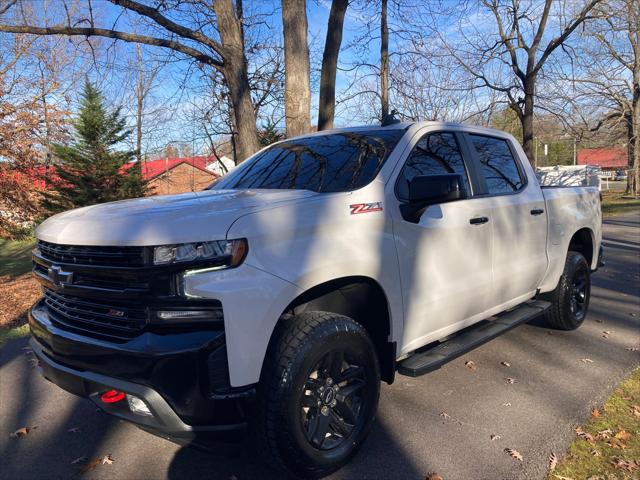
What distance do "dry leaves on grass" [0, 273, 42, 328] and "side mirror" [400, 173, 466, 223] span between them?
505 centimetres

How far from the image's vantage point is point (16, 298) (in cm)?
950

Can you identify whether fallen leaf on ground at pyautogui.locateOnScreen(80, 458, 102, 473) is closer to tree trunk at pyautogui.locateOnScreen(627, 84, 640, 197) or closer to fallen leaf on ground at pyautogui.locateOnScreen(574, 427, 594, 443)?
fallen leaf on ground at pyautogui.locateOnScreen(574, 427, 594, 443)

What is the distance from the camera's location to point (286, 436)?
2465 millimetres

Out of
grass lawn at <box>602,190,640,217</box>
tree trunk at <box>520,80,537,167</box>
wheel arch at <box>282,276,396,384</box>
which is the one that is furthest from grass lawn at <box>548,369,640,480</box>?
grass lawn at <box>602,190,640,217</box>

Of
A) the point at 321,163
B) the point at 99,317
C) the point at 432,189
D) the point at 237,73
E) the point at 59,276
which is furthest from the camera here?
the point at 237,73

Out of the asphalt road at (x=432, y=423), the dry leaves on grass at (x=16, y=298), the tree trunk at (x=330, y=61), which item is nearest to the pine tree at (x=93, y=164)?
the dry leaves on grass at (x=16, y=298)

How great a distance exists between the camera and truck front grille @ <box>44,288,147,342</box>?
7.77 feet

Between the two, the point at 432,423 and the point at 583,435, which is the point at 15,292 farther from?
the point at 583,435

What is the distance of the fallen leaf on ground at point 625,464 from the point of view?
2846mm

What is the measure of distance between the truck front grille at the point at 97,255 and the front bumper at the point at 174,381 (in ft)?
1.19

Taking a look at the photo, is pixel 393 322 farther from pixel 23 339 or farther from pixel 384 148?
pixel 23 339

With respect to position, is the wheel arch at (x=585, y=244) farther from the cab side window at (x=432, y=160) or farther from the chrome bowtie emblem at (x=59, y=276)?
the chrome bowtie emblem at (x=59, y=276)

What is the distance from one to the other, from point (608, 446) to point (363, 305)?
1.75 meters

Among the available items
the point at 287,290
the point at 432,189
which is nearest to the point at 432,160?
the point at 432,189
